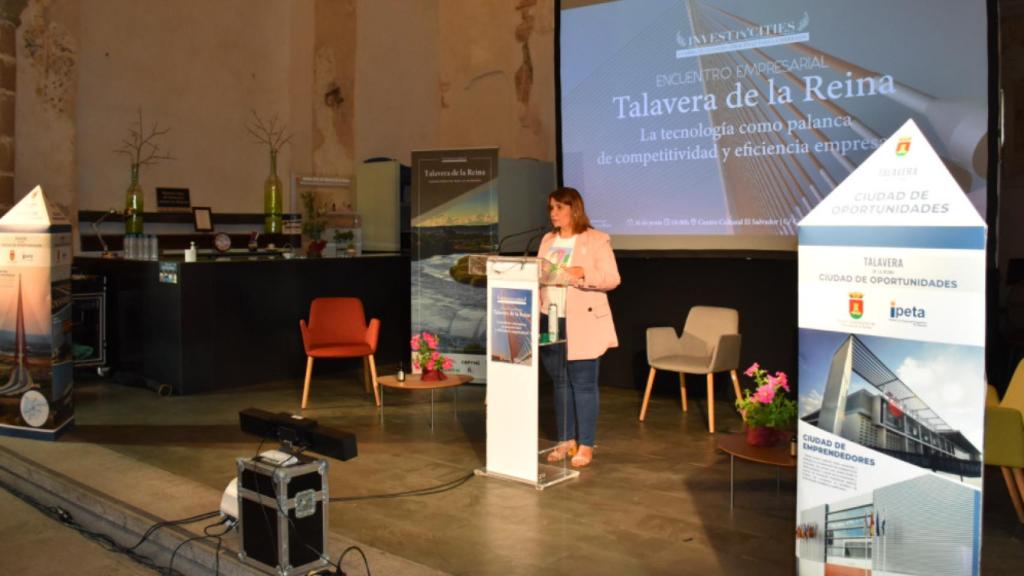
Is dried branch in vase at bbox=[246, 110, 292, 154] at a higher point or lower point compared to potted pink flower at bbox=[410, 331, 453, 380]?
higher

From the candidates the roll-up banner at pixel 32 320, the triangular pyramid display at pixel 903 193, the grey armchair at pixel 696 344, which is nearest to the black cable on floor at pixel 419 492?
the grey armchair at pixel 696 344

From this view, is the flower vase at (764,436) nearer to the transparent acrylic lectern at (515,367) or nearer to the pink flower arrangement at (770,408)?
the pink flower arrangement at (770,408)

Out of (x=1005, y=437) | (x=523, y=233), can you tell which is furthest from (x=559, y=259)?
(x=523, y=233)

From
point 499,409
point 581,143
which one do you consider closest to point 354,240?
point 581,143

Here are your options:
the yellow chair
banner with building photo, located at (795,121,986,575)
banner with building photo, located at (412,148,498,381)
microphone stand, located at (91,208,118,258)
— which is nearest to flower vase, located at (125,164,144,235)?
microphone stand, located at (91,208,118,258)

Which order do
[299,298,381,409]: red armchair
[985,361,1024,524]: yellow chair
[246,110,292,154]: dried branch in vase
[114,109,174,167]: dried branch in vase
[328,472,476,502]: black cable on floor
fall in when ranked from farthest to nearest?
[246,110,292,154]: dried branch in vase, [114,109,174,167]: dried branch in vase, [299,298,381,409]: red armchair, [328,472,476,502]: black cable on floor, [985,361,1024,524]: yellow chair

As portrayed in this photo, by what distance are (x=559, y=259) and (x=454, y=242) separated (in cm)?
269

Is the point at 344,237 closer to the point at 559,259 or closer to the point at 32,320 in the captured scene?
the point at 32,320

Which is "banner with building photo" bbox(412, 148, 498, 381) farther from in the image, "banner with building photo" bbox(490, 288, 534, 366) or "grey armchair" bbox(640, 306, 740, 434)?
"banner with building photo" bbox(490, 288, 534, 366)

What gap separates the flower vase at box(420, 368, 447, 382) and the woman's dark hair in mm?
1647

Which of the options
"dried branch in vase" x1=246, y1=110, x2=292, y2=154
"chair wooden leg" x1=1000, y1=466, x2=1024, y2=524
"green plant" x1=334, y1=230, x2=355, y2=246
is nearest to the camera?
"chair wooden leg" x1=1000, y1=466, x2=1024, y2=524

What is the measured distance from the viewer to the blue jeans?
5.10 metres

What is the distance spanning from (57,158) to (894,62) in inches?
282

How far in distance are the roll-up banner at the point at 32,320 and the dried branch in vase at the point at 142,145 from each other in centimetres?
330
